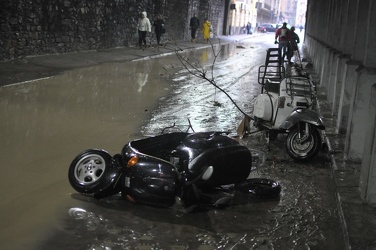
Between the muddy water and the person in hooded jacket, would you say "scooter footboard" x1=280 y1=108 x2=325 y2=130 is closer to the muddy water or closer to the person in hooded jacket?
the muddy water

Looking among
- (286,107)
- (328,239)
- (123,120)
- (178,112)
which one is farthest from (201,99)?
(328,239)

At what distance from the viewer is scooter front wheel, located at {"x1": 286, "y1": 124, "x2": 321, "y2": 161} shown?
6766 mm

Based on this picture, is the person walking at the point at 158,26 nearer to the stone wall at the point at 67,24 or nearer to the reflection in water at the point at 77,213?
the stone wall at the point at 67,24

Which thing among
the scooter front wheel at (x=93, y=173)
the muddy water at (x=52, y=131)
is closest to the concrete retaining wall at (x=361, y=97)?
the scooter front wheel at (x=93, y=173)

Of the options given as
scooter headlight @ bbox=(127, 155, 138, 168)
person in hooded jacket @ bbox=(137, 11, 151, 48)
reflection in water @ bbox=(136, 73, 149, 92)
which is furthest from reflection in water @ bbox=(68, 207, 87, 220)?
person in hooded jacket @ bbox=(137, 11, 151, 48)

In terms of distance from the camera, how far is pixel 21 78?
1322cm

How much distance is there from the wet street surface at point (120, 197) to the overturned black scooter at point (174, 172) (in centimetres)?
17

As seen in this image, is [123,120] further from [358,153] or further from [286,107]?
[358,153]

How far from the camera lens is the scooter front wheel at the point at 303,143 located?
6766mm

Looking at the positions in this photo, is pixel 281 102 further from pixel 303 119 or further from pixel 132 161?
pixel 132 161

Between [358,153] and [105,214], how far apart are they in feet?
12.1

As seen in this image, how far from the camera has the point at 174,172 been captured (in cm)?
486

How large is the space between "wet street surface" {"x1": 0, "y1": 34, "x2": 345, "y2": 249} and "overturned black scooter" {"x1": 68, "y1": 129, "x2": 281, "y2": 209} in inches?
6.5

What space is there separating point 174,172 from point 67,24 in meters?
16.3
